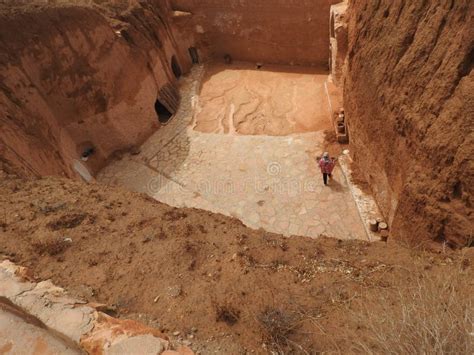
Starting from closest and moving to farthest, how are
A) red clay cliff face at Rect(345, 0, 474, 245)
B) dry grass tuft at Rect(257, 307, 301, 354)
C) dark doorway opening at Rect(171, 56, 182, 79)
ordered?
dry grass tuft at Rect(257, 307, 301, 354) < red clay cliff face at Rect(345, 0, 474, 245) < dark doorway opening at Rect(171, 56, 182, 79)

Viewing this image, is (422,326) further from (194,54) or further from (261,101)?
(194,54)

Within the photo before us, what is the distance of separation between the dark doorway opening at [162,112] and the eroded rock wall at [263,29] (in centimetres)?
385

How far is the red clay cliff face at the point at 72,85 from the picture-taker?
7.47 m

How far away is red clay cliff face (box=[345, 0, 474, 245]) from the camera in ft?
13.5

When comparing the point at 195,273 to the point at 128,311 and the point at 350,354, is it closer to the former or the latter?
the point at 128,311

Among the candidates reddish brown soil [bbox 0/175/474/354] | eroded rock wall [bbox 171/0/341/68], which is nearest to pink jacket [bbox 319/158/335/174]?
reddish brown soil [bbox 0/175/474/354]

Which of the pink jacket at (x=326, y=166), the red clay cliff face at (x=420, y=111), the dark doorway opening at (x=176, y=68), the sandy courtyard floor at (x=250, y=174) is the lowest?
the sandy courtyard floor at (x=250, y=174)

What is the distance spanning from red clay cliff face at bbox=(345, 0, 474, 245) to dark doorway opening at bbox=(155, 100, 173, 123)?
7.15m

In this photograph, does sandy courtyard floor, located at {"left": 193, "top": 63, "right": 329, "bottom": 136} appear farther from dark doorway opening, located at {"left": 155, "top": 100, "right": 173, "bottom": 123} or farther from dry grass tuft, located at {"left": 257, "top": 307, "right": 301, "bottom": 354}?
dry grass tuft, located at {"left": 257, "top": 307, "right": 301, "bottom": 354}

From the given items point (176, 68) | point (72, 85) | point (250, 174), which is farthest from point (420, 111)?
point (176, 68)

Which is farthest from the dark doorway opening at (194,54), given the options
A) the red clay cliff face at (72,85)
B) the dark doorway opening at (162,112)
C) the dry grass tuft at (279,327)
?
the dry grass tuft at (279,327)

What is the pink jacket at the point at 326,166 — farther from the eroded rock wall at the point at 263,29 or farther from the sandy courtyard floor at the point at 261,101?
the eroded rock wall at the point at 263,29

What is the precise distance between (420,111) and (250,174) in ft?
15.8

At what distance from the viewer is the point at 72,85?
30.0 feet
